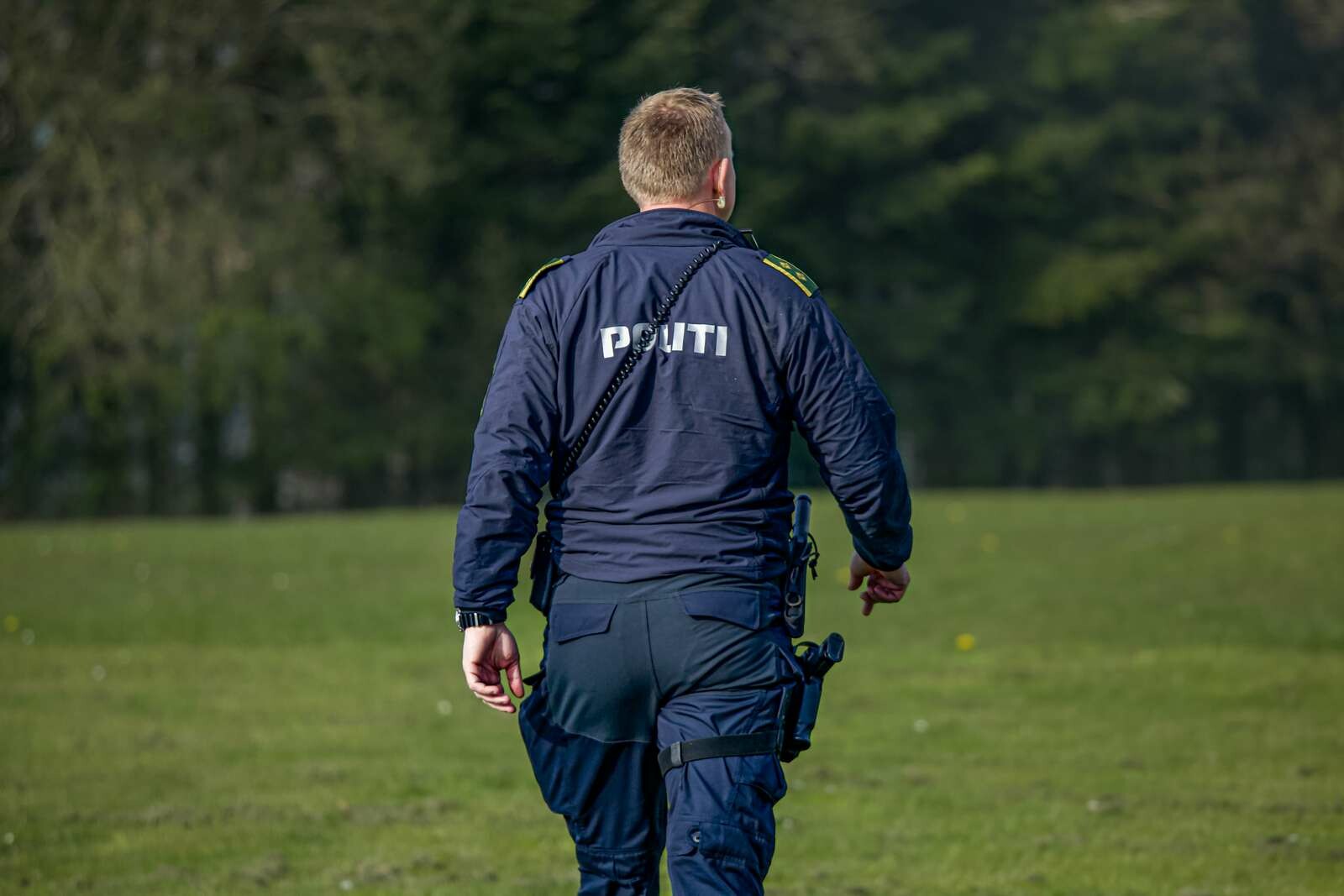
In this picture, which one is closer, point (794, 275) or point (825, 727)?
point (794, 275)

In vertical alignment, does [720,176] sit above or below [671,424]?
above

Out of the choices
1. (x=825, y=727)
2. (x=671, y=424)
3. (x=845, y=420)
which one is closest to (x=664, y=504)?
(x=671, y=424)

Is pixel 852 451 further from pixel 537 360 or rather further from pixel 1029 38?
pixel 1029 38

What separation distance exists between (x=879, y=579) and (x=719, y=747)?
60 cm

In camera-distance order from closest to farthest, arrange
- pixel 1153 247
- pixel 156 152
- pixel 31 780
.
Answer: pixel 31 780, pixel 156 152, pixel 1153 247

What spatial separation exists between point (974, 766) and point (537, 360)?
5139 mm

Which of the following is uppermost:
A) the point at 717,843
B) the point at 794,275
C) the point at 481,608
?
the point at 794,275

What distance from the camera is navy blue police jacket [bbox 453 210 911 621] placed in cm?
352

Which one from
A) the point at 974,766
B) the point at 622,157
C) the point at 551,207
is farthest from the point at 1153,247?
the point at 622,157

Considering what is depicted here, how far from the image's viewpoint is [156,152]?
2866 centimetres

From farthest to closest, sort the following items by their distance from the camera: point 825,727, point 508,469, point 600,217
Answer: point 600,217, point 825,727, point 508,469

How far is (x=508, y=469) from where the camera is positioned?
3506mm

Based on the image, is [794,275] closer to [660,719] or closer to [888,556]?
[888,556]

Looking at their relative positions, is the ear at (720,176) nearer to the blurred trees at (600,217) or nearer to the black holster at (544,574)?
the black holster at (544,574)
